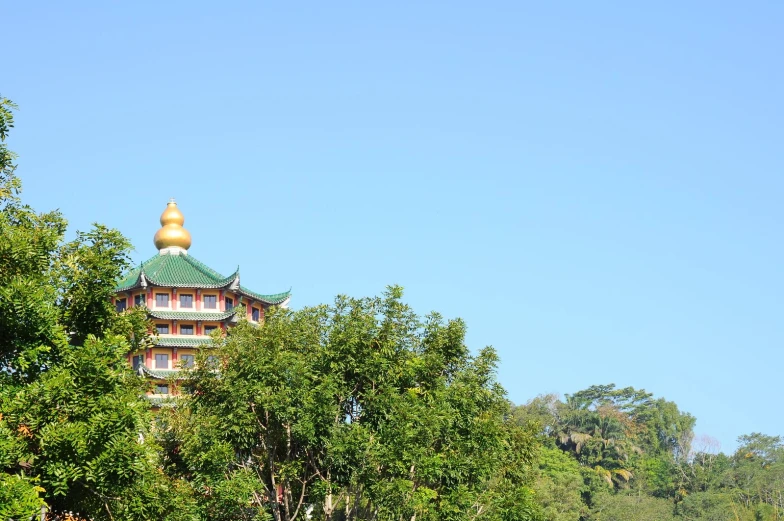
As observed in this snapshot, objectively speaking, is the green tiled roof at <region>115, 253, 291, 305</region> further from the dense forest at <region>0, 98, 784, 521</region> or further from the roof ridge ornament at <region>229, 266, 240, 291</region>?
the dense forest at <region>0, 98, 784, 521</region>

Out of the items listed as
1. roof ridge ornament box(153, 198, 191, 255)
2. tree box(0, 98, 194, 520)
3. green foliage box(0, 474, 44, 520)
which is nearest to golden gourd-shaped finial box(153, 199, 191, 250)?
roof ridge ornament box(153, 198, 191, 255)

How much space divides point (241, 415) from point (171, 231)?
2686 cm

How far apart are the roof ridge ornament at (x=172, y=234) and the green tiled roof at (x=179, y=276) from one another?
1.82 ft

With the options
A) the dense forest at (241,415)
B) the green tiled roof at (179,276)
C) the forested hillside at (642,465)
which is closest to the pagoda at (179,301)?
the green tiled roof at (179,276)

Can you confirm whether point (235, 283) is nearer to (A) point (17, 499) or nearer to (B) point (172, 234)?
(B) point (172, 234)

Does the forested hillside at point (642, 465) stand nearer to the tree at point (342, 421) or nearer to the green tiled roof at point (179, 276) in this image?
the green tiled roof at point (179, 276)

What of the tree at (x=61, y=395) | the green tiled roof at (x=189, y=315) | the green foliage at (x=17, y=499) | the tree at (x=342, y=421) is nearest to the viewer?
the green foliage at (x=17, y=499)

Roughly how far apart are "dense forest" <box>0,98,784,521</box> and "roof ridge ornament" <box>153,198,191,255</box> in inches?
883

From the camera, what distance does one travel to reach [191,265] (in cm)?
5047

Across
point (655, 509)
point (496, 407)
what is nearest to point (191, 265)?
point (496, 407)

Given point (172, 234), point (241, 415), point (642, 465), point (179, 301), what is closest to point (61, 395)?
point (241, 415)

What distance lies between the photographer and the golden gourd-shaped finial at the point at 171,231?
51.5m

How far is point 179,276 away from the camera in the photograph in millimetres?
49531

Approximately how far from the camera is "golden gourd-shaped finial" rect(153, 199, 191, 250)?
51.5m
